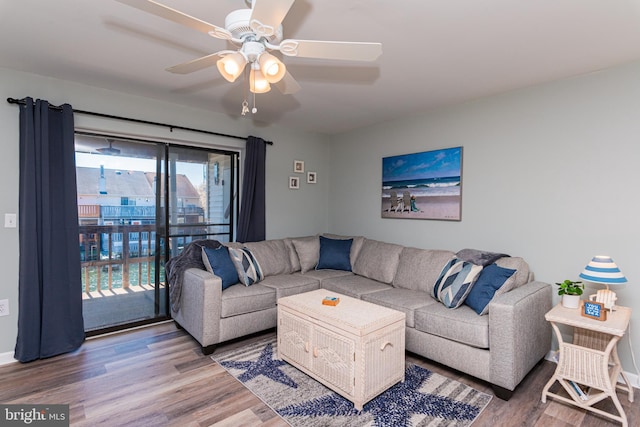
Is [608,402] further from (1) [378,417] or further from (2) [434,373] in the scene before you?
(1) [378,417]

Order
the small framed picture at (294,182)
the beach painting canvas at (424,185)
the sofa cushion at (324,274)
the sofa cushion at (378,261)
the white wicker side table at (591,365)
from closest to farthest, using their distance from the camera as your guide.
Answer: the white wicker side table at (591,365), the beach painting canvas at (424,185), the sofa cushion at (378,261), the sofa cushion at (324,274), the small framed picture at (294,182)

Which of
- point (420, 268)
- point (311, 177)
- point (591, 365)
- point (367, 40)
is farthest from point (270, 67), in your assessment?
point (311, 177)

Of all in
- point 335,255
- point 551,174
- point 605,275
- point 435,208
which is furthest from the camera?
point 335,255

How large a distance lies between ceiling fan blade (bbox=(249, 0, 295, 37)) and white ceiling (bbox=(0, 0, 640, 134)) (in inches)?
16.3

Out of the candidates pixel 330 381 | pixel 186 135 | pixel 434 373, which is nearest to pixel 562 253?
pixel 434 373

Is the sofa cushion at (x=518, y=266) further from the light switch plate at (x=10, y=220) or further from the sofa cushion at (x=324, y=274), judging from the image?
the light switch plate at (x=10, y=220)

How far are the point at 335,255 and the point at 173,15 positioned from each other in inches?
123

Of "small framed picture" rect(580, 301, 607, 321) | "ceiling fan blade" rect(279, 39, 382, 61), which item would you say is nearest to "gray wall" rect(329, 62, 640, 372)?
"small framed picture" rect(580, 301, 607, 321)

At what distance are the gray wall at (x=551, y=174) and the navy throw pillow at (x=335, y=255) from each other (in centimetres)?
81

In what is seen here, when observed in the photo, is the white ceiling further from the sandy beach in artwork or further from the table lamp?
the table lamp

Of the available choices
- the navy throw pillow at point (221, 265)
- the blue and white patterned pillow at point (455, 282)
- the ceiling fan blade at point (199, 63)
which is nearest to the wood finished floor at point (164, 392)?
the blue and white patterned pillow at point (455, 282)

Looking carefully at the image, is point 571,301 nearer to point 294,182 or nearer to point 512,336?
point 512,336

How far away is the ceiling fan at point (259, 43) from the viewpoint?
1.39 m

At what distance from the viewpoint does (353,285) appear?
3463 millimetres
